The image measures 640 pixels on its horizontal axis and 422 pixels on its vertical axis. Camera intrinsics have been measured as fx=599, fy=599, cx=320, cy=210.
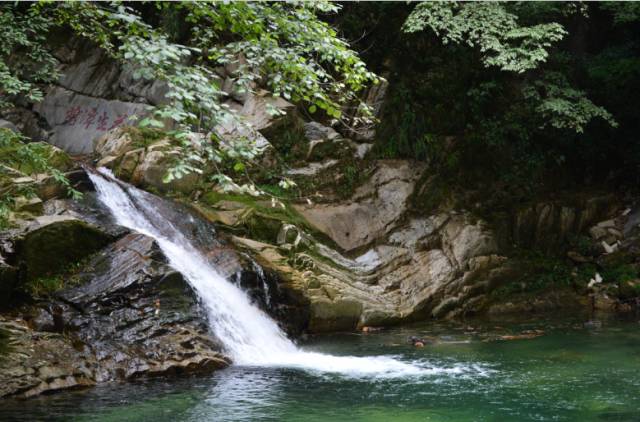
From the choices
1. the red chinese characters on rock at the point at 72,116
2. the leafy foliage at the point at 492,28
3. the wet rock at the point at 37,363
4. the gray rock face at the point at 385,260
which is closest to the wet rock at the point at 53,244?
the wet rock at the point at 37,363

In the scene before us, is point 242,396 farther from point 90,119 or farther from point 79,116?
point 79,116

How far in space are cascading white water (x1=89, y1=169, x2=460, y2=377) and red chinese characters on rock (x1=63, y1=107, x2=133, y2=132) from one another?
6.72 m

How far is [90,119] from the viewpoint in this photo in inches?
731

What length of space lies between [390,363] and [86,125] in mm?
13358

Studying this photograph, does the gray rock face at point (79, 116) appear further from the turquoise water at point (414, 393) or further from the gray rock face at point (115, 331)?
the turquoise water at point (414, 393)

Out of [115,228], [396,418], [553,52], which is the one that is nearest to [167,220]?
[115,228]

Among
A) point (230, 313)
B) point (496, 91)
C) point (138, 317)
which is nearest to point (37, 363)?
point (138, 317)

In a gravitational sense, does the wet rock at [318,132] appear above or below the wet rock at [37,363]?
above

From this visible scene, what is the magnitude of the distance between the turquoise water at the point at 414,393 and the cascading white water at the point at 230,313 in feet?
1.44

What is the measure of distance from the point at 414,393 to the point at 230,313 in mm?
3853

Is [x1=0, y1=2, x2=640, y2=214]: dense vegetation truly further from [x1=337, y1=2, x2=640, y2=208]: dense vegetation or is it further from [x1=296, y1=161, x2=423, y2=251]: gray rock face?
[x1=296, y1=161, x2=423, y2=251]: gray rock face

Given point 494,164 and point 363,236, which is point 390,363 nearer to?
point 363,236

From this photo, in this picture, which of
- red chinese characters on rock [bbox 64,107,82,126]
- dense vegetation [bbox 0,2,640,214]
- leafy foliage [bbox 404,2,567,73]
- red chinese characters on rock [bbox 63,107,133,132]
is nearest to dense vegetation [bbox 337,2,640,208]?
dense vegetation [bbox 0,2,640,214]

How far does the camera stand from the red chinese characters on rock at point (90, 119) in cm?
1809
